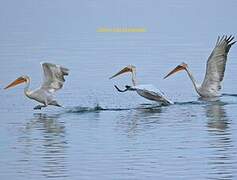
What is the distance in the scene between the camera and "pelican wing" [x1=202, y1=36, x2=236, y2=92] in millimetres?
18719

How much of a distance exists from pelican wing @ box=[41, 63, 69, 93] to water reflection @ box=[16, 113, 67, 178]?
56 centimetres

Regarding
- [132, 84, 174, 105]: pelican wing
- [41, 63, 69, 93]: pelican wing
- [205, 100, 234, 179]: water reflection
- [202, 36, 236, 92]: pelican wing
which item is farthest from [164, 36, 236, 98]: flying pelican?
[41, 63, 69, 93]: pelican wing

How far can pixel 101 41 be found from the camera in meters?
30.7

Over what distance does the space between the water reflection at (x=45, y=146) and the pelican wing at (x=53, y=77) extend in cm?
56

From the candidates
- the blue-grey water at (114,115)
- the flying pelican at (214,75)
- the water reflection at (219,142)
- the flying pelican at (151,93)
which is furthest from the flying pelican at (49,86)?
the flying pelican at (214,75)

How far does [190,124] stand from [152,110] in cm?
189

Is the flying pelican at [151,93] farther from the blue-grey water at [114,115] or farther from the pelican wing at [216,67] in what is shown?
the pelican wing at [216,67]

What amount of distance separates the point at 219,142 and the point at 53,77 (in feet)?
13.8

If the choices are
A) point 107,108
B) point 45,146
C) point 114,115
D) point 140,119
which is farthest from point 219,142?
point 107,108

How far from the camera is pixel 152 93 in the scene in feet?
56.7

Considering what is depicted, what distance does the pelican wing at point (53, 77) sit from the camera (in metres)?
17.1

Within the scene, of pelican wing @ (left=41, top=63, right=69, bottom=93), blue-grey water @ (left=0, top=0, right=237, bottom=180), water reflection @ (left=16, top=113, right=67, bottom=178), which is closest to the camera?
water reflection @ (left=16, top=113, right=67, bottom=178)

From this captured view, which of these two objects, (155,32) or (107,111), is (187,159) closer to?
(107,111)

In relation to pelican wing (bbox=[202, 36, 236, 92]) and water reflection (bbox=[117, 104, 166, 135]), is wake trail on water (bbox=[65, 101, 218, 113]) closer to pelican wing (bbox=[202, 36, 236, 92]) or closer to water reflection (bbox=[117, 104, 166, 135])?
water reflection (bbox=[117, 104, 166, 135])
